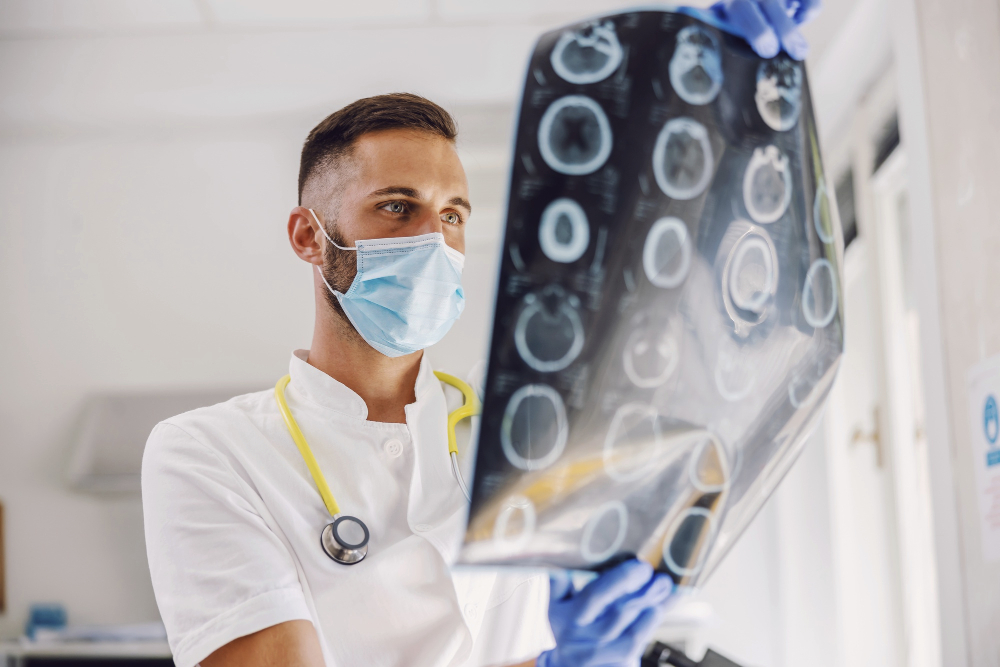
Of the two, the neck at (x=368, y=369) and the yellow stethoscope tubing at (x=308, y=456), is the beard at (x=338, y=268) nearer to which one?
the neck at (x=368, y=369)

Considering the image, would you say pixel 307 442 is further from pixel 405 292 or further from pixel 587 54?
pixel 587 54

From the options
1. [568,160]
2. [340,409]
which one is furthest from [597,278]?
[340,409]

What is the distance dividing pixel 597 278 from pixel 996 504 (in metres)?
0.84

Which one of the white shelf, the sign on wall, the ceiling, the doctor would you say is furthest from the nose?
the white shelf

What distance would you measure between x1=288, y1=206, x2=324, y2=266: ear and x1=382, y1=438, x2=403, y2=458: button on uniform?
0.26m

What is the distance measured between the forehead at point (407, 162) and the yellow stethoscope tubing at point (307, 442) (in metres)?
0.24

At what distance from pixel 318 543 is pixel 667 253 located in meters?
0.48

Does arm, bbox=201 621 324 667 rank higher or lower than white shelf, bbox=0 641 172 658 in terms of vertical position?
higher

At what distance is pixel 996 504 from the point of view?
3.21ft

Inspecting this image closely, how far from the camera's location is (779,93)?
48cm

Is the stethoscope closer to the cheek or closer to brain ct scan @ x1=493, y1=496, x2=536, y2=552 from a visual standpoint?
the cheek

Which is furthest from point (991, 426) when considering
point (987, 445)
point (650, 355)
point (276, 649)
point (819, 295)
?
point (276, 649)

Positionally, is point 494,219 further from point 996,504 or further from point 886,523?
point 996,504

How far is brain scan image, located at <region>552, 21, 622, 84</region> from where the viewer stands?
44 centimetres
